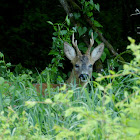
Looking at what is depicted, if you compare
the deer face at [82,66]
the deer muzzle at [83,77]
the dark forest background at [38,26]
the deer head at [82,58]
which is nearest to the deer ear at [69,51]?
the deer head at [82,58]

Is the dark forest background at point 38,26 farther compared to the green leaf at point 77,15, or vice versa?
the dark forest background at point 38,26

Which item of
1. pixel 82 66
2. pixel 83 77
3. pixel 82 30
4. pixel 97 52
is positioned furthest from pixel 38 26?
pixel 83 77

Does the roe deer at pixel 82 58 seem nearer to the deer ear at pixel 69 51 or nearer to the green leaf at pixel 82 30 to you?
the deer ear at pixel 69 51

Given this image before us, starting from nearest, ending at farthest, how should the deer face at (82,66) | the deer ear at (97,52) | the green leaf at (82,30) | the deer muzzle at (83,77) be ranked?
the deer muzzle at (83,77), the deer face at (82,66), the green leaf at (82,30), the deer ear at (97,52)

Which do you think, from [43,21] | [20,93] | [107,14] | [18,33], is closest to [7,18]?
[18,33]

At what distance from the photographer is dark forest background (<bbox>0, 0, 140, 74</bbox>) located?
8.26 m

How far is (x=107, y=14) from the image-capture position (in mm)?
8250

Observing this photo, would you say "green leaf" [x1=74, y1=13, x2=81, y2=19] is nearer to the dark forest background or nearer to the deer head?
the deer head

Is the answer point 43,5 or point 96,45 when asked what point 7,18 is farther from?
point 96,45

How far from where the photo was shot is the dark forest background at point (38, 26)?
826 centimetres

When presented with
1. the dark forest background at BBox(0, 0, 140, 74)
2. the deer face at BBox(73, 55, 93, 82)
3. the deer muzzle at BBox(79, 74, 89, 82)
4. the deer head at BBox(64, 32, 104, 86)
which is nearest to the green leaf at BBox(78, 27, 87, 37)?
the deer head at BBox(64, 32, 104, 86)

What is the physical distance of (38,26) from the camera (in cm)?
825

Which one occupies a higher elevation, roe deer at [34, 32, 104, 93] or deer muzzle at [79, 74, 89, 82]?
roe deer at [34, 32, 104, 93]

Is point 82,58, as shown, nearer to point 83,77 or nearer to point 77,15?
point 83,77
